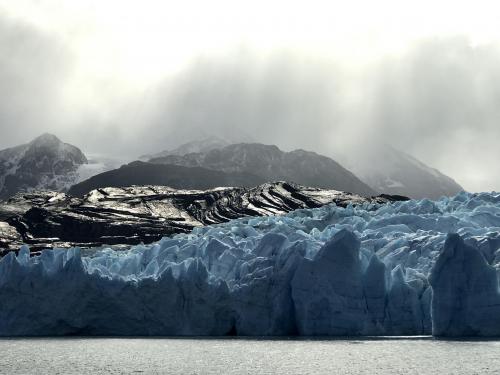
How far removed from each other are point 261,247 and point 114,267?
12.3 meters

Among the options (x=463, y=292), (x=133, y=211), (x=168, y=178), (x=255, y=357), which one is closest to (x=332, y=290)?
(x=463, y=292)

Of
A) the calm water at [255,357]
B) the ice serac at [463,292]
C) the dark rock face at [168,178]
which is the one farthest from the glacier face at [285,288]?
the dark rock face at [168,178]

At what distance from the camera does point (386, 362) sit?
34.7 m

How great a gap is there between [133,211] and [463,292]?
286 ft

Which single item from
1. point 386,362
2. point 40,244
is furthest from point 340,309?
point 40,244

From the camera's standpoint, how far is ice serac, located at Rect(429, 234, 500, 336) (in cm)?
3856

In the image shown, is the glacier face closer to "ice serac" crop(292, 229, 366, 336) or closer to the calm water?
"ice serac" crop(292, 229, 366, 336)

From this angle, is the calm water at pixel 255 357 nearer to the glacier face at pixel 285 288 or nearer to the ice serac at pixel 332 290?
the ice serac at pixel 332 290

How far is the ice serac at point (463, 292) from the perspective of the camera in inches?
1518

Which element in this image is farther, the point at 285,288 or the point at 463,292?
the point at 285,288

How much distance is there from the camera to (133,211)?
121375 millimetres

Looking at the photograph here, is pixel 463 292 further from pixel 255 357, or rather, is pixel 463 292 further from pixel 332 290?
pixel 255 357

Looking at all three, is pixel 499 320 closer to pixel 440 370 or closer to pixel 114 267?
pixel 440 370

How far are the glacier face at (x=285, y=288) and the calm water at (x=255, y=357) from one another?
72.0 inches
